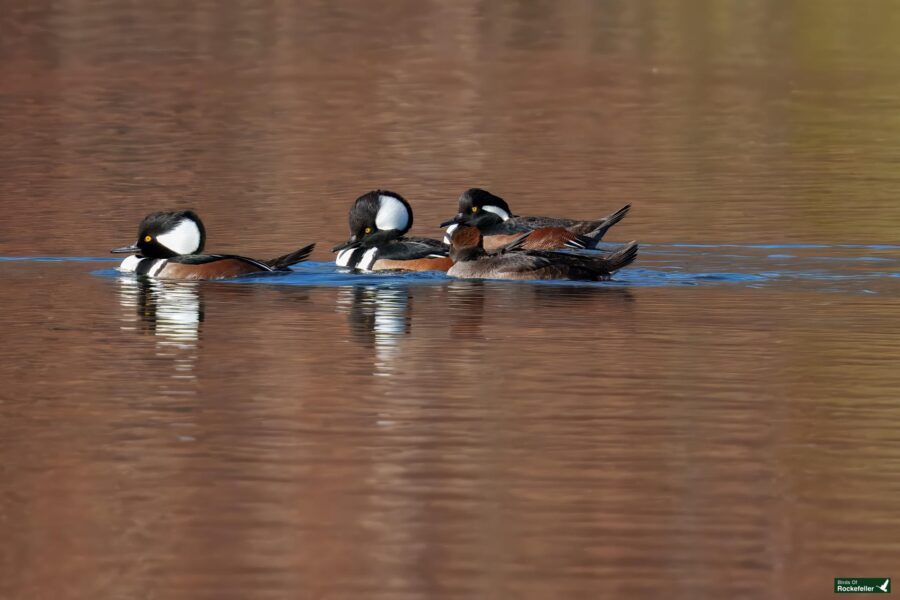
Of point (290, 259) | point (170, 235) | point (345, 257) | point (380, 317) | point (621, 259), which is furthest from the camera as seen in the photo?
point (345, 257)

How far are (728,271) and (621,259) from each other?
1079 mm

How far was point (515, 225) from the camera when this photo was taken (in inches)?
859

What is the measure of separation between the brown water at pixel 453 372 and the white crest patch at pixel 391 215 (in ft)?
3.27

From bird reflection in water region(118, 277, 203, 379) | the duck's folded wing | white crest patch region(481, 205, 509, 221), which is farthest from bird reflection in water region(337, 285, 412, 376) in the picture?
white crest patch region(481, 205, 509, 221)

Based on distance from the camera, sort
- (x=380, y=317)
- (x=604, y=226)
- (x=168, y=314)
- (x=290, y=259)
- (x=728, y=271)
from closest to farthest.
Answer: (x=380, y=317), (x=168, y=314), (x=728, y=271), (x=290, y=259), (x=604, y=226)

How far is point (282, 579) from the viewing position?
349 inches

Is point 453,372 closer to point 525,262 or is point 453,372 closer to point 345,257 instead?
point 525,262

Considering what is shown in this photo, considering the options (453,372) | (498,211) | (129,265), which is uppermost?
(498,211)

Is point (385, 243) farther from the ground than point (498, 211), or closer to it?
closer to it

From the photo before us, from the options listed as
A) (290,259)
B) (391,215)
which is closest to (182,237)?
(290,259)

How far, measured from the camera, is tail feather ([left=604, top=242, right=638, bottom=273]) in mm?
18312

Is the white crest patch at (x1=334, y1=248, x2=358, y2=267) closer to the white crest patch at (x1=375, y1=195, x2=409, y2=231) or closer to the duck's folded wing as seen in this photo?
the white crest patch at (x1=375, y1=195, x2=409, y2=231)

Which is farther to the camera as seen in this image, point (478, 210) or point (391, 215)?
point (478, 210)

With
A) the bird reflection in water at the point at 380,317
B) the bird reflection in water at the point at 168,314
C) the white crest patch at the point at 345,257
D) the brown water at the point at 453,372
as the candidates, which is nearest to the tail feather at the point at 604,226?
the brown water at the point at 453,372
